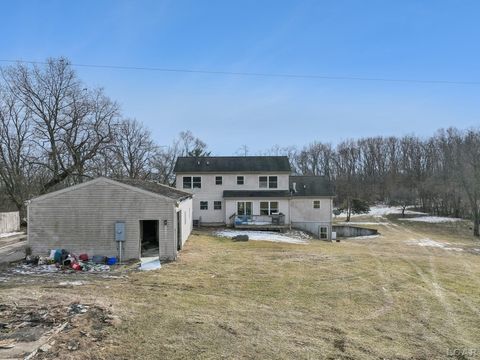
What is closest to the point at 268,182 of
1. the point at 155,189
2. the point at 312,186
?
the point at 312,186

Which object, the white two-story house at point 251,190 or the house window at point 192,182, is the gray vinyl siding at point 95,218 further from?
the house window at point 192,182

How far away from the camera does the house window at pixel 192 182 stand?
34156 millimetres

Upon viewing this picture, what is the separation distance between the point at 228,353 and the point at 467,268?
15.4m

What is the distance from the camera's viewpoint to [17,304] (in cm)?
983

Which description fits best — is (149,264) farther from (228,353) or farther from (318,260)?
(228,353)

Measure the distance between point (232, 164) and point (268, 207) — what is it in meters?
5.21

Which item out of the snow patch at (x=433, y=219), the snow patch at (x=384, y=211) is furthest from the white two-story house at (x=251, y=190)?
the snow patch at (x=384, y=211)

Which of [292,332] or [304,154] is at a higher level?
[304,154]

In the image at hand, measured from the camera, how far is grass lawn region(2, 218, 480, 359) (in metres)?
7.28

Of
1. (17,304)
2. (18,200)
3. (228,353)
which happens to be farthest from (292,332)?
(18,200)

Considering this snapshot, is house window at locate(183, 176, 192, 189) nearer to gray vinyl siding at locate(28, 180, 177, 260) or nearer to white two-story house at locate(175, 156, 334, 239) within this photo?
white two-story house at locate(175, 156, 334, 239)

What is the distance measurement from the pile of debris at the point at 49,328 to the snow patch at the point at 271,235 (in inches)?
717

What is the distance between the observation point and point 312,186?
3488 cm

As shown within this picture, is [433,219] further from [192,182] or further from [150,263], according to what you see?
[150,263]
